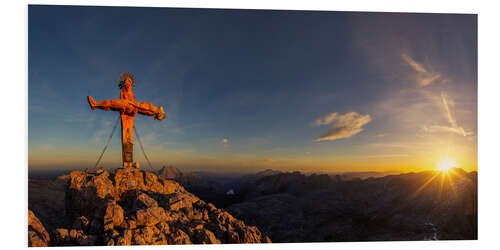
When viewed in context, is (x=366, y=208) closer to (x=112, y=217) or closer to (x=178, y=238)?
(x=178, y=238)

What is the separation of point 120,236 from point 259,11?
790cm

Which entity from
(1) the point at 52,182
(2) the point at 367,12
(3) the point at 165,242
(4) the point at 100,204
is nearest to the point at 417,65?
(2) the point at 367,12

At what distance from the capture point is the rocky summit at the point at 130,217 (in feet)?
18.6

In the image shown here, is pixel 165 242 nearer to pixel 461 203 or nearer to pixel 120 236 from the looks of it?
pixel 120 236

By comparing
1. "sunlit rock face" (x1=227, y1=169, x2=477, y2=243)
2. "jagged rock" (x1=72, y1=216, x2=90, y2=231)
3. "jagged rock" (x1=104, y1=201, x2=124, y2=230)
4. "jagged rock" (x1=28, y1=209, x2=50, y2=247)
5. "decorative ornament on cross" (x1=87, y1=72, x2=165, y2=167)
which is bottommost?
"sunlit rock face" (x1=227, y1=169, x2=477, y2=243)

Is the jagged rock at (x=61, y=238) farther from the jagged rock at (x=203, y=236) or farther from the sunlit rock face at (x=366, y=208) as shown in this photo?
the sunlit rock face at (x=366, y=208)

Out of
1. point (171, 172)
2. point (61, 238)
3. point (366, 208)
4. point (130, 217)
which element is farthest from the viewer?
point (366, 208)

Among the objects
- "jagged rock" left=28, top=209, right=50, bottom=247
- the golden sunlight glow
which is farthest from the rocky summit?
the golden sunlight glow

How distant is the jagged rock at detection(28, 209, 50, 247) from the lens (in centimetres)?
562

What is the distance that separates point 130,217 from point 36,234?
7.44 feet

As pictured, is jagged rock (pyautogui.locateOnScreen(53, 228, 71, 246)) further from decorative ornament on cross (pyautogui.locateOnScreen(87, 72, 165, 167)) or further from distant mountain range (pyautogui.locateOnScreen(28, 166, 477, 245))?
decorative ornament on cross (pyautogui.locateOnScreen(87, 72, 165, 167))

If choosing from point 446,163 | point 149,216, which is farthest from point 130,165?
point 446,163

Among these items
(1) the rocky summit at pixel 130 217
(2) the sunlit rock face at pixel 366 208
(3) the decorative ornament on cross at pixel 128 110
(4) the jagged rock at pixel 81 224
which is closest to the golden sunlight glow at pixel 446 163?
(2) the sunlit rock face at pixel 366 208

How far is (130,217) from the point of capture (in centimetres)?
600
